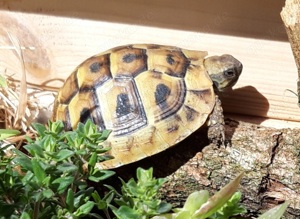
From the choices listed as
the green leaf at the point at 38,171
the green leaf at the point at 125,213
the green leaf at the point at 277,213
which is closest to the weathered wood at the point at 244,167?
the green leaf at the point at 277,213

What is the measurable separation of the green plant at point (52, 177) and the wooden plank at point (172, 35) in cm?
96

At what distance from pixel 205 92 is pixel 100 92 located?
14.1 inches

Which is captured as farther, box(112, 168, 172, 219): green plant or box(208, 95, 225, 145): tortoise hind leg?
box(208, 95, 225, 145): tortoise hind leg

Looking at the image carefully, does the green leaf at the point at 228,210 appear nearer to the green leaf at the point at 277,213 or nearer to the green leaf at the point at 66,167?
the green leaf at the point at 277,213

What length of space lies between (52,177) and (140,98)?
67 cm

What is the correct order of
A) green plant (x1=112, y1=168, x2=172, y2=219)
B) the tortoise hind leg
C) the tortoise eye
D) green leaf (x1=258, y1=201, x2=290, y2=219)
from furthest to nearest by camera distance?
the tortoise eye
the tortoise hind leg
green leaf (x1=258, y1=201, x2=290, y2=219)
green plant (x1=112, y1=168, x2=172, y2=219)

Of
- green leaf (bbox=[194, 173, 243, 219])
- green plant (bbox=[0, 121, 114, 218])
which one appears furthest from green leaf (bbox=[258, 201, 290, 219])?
green plant (bbox=[0, 121, 114, 218])

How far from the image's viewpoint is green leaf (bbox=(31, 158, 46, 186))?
1.52 m

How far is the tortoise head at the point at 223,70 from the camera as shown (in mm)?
2342

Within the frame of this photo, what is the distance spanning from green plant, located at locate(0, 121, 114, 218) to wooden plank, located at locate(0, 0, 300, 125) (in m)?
0.96

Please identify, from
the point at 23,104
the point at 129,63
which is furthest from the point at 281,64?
the point at 23,104

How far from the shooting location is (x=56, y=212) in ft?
5.39

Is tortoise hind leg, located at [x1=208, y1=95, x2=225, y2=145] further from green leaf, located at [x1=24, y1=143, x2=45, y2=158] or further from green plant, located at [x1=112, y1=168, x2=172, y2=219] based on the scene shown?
Result: green leaf, located at [x1=24, y1=143, x2=45, y2=158]

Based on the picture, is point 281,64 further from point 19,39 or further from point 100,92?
point 19,39
